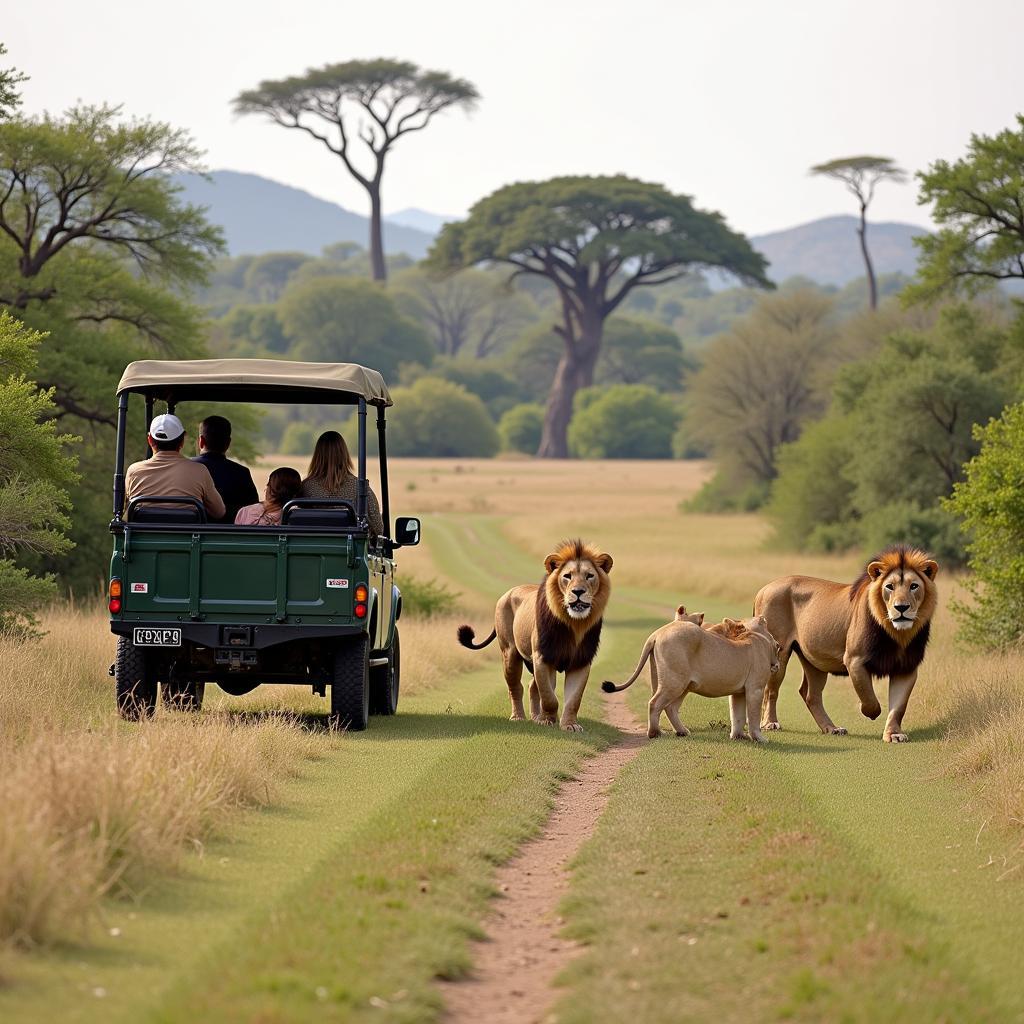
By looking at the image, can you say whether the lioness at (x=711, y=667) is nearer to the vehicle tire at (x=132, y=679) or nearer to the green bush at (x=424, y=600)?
the vehicle tire at (x=132, y=679)

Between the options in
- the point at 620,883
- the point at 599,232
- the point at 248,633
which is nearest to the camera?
the point at 620,883

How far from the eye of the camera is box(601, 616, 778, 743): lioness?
12.4 meters

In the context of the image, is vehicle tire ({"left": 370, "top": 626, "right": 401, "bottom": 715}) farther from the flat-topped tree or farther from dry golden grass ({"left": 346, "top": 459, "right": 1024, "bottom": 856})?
the flat-topped tree

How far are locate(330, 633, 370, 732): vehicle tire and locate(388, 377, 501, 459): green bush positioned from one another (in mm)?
84936

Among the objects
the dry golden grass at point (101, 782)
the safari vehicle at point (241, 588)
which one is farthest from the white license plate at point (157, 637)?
the dry golden grass at point (101, 782)

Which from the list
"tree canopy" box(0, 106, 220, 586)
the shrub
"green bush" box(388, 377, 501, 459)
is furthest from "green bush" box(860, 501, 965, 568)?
the shrub

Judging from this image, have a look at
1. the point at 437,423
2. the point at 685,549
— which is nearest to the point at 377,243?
the point at 437,423

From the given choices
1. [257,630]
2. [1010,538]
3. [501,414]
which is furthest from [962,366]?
[501,414]

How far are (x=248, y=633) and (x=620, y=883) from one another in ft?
16.1

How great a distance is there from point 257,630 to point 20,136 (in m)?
16.6

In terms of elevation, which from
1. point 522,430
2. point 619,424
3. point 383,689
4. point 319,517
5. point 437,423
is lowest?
point 383,689

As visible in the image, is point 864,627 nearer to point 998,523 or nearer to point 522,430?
point 998,523

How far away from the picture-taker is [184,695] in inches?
472

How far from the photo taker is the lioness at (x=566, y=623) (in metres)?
12.4
